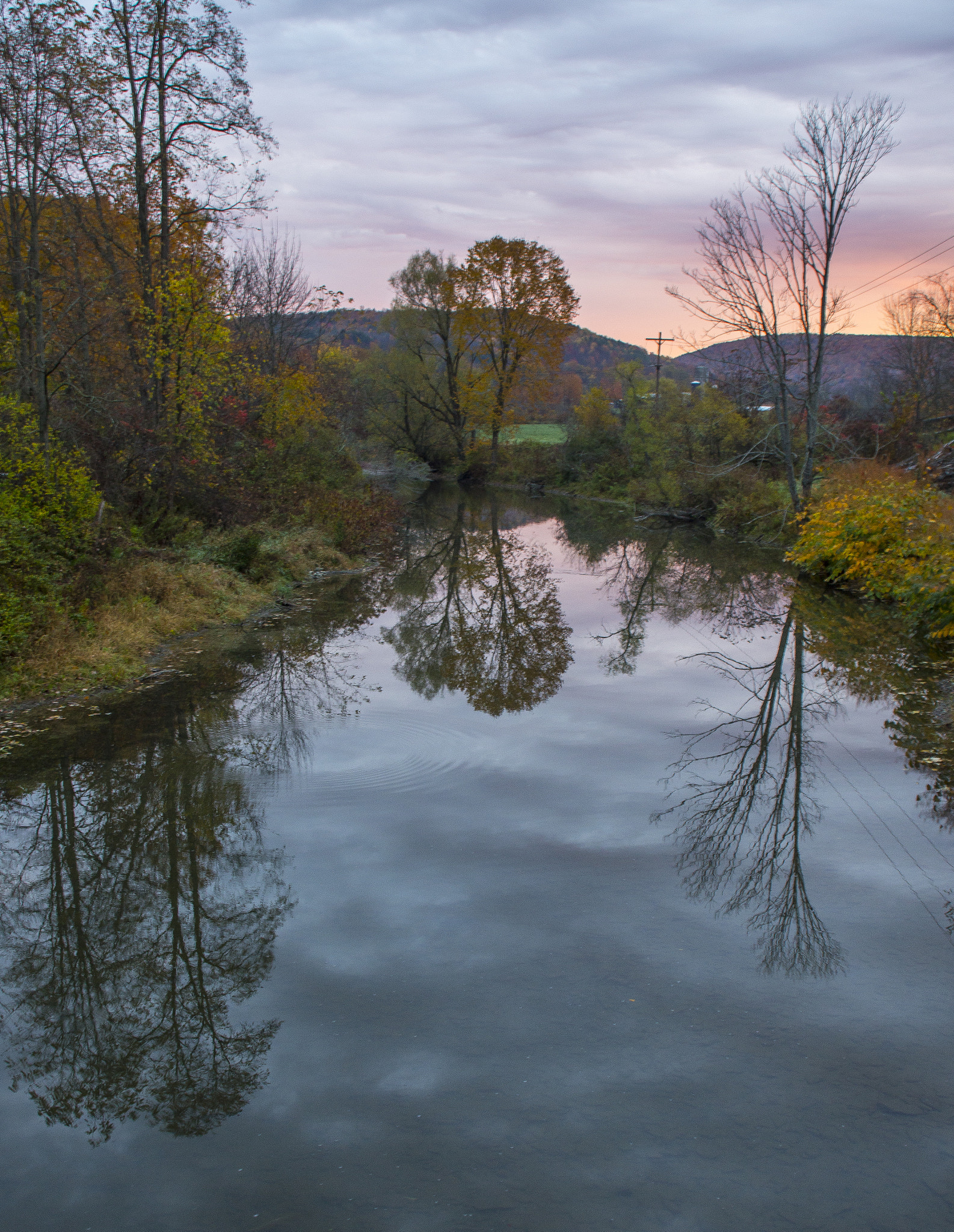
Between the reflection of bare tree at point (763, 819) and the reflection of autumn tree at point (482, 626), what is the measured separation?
277 centimetres

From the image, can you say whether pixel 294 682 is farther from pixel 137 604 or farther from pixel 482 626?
pixel 482 626

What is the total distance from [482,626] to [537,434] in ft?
216

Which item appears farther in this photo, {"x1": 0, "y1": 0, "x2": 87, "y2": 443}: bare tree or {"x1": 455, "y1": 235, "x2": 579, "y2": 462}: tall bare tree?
{"x1": 455, "y1": 235, "x2": 579, "y2": 462}: tall bare tree

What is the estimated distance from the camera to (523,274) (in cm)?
4847

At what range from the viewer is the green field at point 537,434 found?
55.5 meters

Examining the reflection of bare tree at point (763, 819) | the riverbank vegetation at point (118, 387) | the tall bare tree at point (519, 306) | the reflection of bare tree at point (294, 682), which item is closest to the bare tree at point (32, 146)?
the riverbank vegetation at point (118, 387)

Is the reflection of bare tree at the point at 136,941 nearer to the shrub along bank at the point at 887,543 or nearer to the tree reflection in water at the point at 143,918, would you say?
the tree reflection in water at the point at 143,918

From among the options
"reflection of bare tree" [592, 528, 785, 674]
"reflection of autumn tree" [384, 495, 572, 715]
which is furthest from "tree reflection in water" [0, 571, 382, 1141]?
"reflection of bare tree" [592, 528, 785, 674]

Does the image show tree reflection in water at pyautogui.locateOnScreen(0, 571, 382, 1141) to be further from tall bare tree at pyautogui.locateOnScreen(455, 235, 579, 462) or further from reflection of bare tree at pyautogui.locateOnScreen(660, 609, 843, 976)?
tall bare tree at pyautogui.locateOnScreen(455, 235, 579, 462)

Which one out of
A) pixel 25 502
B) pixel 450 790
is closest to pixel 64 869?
pixel 450 790

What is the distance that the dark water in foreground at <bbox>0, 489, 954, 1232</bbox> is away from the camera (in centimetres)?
387

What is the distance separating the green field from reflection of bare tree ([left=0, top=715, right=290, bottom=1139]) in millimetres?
47148

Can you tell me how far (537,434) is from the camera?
80062mm

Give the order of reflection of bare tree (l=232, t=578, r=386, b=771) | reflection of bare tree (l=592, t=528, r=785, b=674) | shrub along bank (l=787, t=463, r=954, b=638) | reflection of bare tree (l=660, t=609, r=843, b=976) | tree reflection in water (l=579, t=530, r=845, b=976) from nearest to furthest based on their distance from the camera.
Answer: reflection of bare tree (l=660, t=609, r=843, b=976) < tree reflection in water (l=579, t=530, r=845, b=976) < reflection of bare tree (l=232, t=578, r=386, b=771) < shrub along bank (l=787, t=463, r=954, b=638) < reflection of bare tree (l=592, t=528, r=785, b=674)
